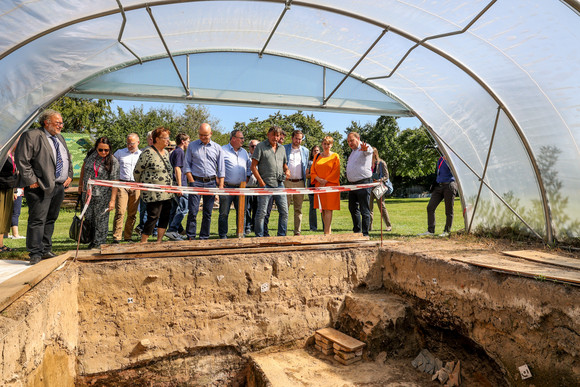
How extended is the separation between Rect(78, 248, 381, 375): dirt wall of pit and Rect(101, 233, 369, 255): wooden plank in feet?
0.53

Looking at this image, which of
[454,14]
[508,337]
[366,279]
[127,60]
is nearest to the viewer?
[508,337]

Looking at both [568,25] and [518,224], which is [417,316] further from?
[568,25]

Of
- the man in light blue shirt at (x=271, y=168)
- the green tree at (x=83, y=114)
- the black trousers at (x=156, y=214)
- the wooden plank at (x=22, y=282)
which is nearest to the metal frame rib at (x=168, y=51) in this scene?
the man in light blue shirt at (x=271, y=168)

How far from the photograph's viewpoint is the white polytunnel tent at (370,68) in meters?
5.07

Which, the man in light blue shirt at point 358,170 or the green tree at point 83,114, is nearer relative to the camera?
the man in light blue shirt at point 358,170

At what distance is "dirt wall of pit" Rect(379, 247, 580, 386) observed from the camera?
148 inches

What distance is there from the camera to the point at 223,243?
5430mm

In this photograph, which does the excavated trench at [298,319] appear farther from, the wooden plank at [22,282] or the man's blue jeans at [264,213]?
the man's blue jeans at [264,213]

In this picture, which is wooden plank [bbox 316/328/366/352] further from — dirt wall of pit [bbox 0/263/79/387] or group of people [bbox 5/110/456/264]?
dirt wall of pit [bbox 0/263/79/387]

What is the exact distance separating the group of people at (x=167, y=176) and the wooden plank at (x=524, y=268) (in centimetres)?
230

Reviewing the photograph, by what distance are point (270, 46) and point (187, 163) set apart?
2762 millimetres

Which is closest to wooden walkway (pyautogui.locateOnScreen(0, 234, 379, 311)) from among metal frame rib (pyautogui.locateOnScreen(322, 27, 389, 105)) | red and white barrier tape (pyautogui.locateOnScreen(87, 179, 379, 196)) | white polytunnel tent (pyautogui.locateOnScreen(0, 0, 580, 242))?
red and white barrier tape (pyautogui.locateOnScreen(87, 179, 379, 196))

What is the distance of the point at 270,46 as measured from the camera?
7.22 meters

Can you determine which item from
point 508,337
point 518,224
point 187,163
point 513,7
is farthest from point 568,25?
point 187,163
